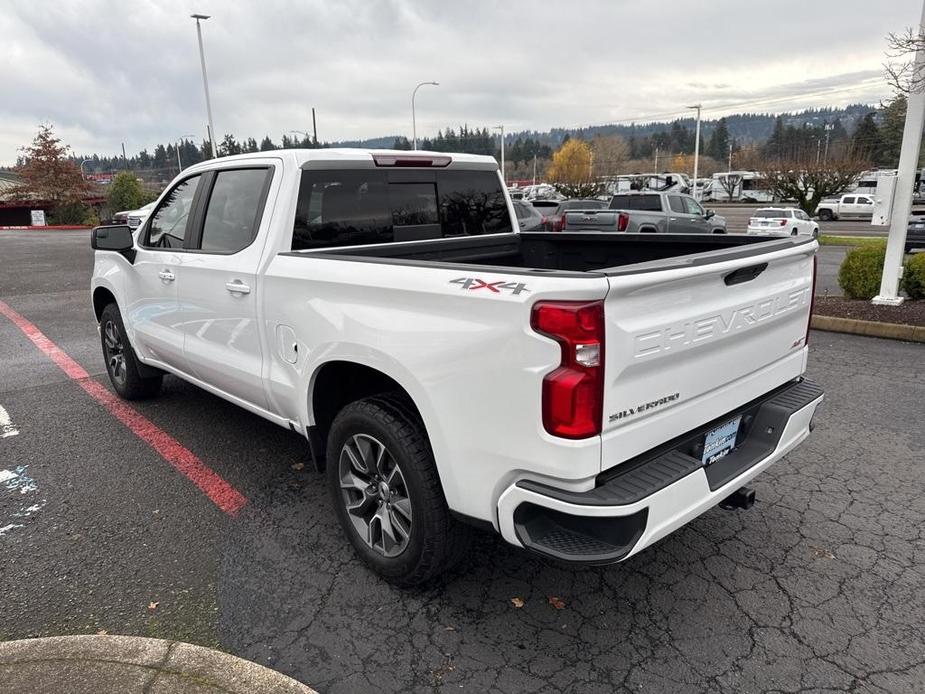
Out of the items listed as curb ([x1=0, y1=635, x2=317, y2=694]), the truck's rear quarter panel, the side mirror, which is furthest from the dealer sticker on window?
the side mirror

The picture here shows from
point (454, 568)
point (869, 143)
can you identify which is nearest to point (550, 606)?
point (454, 568)

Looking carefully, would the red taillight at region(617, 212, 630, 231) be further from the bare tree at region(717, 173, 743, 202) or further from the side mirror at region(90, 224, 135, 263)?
the bare tree at region(717, 173, 743, 202)

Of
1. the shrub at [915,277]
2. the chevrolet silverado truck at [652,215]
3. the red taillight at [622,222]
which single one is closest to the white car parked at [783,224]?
the chevrolet silverado truck at [652,215]

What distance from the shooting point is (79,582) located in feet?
10.2

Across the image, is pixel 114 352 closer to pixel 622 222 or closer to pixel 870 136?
pixel 622 222

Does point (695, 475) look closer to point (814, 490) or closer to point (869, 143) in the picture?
point (814, 490)

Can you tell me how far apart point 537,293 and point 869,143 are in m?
75.1

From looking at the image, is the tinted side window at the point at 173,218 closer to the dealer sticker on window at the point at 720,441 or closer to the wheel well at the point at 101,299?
the wheel well at the point at 101,299

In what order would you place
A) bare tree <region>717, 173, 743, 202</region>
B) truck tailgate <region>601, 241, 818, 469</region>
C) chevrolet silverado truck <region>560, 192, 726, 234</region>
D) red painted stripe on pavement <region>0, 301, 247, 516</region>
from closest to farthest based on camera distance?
truck tailgate <region>601, 241, 818, 469</region> < red painted stripe on pavement <region>0, 301, 247, 516</region> < chevrolet silverado truck <region>560, 192, 726, 234</region> < bare tree <region>717, 173, 743, 202</region>

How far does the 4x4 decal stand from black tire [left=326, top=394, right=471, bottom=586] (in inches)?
27.9

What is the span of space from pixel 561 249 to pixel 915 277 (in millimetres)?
6814

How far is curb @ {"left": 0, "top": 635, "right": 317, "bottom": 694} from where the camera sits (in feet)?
7.75

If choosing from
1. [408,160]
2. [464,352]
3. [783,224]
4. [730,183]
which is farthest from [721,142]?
[464,352]

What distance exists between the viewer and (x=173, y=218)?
4.55 meters
